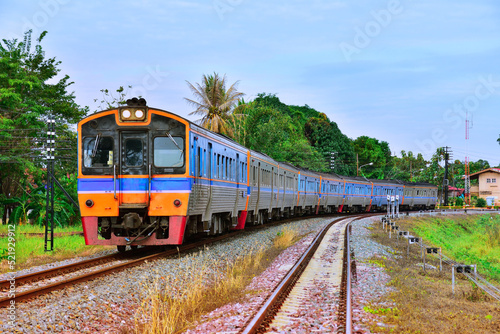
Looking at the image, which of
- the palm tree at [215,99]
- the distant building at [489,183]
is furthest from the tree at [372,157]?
the palm tree at [215,99]

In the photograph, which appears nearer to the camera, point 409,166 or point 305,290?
point 305,290

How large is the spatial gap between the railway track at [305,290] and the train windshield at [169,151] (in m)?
3.39

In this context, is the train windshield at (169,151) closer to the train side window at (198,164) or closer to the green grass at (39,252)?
the train side window at (198,164)

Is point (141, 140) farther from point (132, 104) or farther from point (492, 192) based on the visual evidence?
point (492, 192)

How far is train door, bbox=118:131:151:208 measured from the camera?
A: 1131cm

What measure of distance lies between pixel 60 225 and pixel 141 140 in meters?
12.4

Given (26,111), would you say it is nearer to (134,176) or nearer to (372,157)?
(134,176)

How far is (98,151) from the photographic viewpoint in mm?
11617

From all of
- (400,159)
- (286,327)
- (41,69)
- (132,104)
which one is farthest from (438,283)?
(400,159)

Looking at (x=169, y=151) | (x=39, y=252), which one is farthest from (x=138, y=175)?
(x=39, y=252)

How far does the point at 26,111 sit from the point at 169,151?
15533 mm

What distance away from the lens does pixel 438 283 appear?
1025 cm

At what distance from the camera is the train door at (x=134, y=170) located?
37.1ft

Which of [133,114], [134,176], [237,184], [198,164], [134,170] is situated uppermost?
[133,114]
